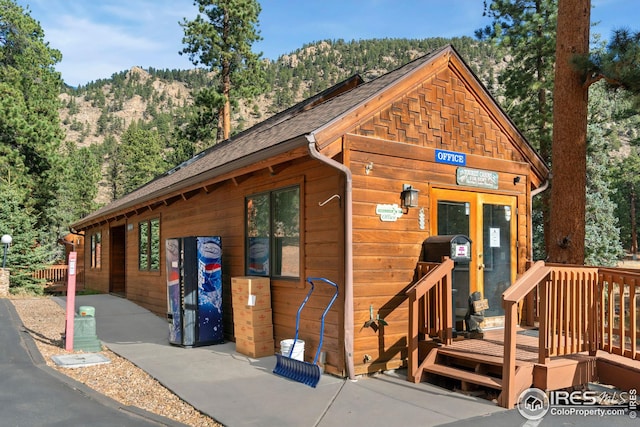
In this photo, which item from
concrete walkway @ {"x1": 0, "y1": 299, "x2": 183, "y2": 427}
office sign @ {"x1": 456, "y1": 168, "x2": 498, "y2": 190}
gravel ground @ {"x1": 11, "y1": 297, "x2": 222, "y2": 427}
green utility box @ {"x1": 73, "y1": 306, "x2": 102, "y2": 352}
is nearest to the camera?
concrete walkway @ {"x1": 0, "y1": 299, "x2": 183, "y2": 427}

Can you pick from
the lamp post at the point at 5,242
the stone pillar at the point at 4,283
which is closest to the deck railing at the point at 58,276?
the lamp post at the point at 5,242

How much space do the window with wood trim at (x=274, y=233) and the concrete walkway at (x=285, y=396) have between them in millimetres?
1326

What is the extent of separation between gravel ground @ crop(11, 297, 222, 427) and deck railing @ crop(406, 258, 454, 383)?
2.53m

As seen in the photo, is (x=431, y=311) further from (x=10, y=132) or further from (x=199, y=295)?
(x=10, y=132)

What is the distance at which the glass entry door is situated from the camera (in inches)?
280

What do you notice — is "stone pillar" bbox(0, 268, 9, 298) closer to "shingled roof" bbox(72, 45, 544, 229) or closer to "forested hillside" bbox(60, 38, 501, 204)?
"shingled roof" bbox(72, 45, 544, 229)

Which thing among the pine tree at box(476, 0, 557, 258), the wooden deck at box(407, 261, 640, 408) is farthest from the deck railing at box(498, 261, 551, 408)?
the pine tree at box(476, 0, 557, 258)

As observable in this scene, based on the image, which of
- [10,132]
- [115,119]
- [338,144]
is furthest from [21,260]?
[115,119]

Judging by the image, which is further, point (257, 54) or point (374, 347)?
point (257, 54)

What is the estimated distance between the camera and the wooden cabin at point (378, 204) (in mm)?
6156

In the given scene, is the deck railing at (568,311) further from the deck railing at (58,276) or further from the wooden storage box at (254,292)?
the deck railing at (58,276)

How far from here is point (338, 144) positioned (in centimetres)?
615

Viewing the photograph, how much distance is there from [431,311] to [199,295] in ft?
12.1

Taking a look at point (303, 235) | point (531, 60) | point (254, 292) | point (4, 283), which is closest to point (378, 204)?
point (303, 235)
